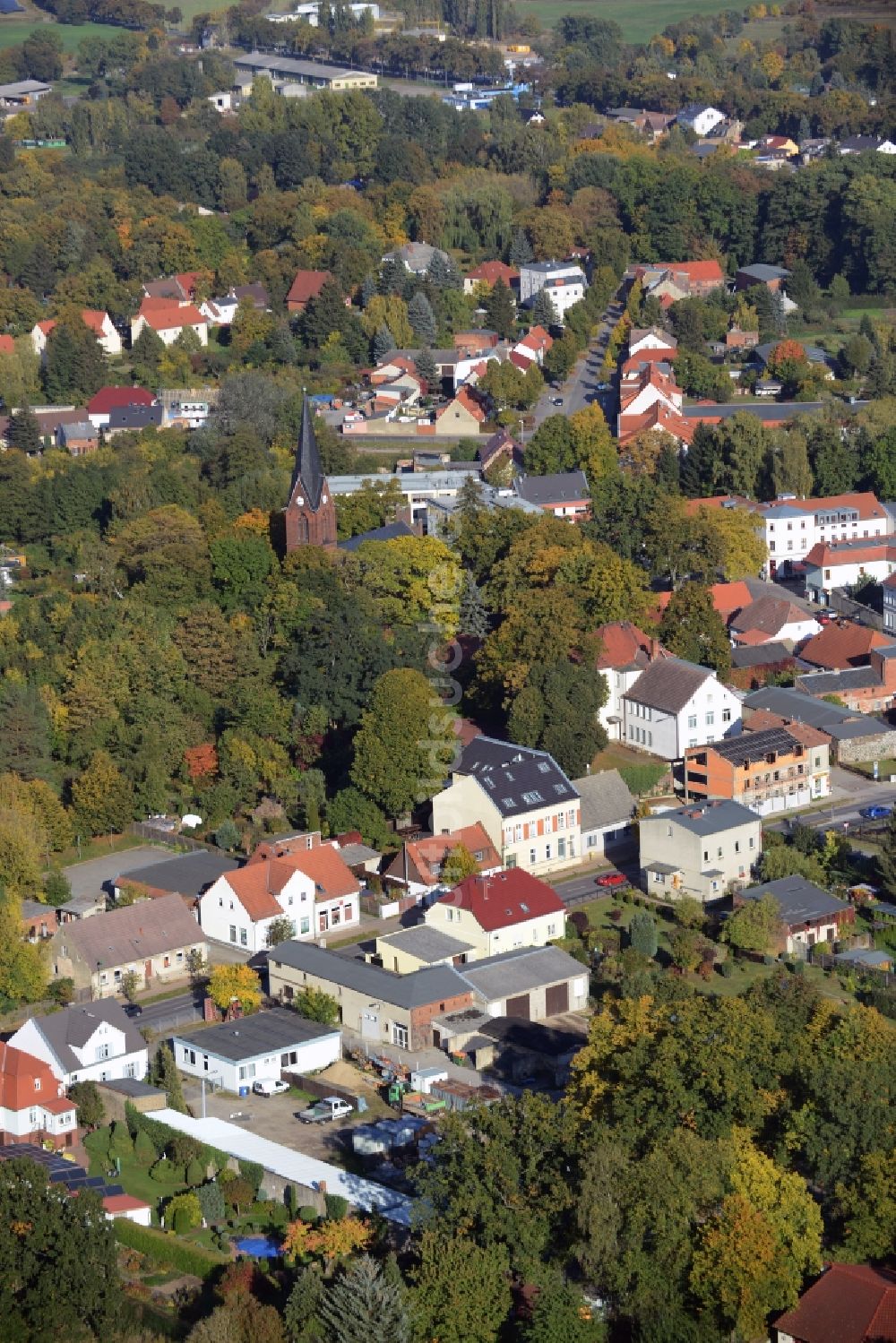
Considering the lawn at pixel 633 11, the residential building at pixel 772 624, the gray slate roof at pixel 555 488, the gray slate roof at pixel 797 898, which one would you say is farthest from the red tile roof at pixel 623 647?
Answer: the lawn at pixel 633 11

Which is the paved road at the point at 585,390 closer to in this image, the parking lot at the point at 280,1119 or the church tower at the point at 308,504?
the church tower at the point at 308,504

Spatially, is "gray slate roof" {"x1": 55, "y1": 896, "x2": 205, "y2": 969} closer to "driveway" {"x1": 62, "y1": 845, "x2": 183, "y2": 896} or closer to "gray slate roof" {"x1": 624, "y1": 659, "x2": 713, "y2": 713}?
"driveway" {"x1": 62, "y1": 845, "x2": 183, "y2": 896}

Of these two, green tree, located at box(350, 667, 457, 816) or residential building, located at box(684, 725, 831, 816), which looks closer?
green tree, located at box(350, 667, 457, 816)

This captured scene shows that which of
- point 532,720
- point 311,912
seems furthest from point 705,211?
point 311,912

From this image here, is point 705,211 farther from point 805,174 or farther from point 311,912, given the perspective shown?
point 311,912

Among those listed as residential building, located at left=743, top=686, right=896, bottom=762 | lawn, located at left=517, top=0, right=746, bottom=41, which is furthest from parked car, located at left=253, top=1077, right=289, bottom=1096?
lawn, located at left=517, top=0, right=746, bottom=41

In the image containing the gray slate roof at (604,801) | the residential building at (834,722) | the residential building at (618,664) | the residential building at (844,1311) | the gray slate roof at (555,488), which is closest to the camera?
the residential building at (844,1311)
